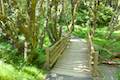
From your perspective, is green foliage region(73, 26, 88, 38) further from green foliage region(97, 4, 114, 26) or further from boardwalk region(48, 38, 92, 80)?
boardwalk region(48, 38, 92, 80)

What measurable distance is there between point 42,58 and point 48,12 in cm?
318

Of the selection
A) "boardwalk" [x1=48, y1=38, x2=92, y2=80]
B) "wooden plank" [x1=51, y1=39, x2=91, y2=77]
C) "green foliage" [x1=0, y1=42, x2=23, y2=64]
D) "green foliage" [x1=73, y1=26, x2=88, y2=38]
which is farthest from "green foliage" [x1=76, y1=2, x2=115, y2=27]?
"green foliage" [x1=0, y1=42, x2=23, y2=64]

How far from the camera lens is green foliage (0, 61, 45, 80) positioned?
A: 7.66 meters

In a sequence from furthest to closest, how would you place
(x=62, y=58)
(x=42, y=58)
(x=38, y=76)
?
(x=62, y=58)
(x=42, y=58)
(x=38, y=76)

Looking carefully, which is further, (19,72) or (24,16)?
(24,16)

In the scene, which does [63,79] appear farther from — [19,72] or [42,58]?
[42,58]

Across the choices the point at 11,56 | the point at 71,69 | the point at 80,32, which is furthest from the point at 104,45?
the point at 11,56

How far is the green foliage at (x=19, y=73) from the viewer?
7660mm

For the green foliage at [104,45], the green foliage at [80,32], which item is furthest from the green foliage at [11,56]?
the green foliage at [80,32]

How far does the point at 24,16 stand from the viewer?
10484 mm

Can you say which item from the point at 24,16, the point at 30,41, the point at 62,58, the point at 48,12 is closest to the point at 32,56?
the point at 30,41

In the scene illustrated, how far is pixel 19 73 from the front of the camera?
853cm

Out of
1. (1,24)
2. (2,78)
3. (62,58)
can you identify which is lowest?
(62,58)

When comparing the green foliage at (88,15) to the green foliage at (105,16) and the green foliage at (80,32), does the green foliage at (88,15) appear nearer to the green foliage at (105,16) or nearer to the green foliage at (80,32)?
the green foliage at (105,16)
